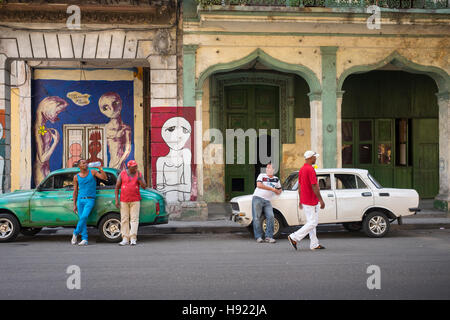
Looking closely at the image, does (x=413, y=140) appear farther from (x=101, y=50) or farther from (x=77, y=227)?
(x=77, y=227)

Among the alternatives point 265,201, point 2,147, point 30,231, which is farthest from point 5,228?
point 265,201


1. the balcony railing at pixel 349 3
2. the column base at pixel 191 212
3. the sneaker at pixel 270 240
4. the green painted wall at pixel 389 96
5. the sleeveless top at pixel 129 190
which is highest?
the balcony railing at pixel 349 3

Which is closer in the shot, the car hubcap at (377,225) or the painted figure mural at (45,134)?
the car hubcap at (377,225)

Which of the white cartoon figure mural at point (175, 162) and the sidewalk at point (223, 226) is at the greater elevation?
the white cartoon figure mural at point (175, 162)

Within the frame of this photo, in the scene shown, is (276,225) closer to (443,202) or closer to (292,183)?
(292,183)

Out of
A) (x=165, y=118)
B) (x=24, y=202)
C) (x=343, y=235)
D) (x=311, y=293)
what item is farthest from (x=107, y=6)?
(x=311, y=293)

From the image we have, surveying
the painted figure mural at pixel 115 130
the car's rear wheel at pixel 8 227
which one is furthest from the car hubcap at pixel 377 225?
the painted figure mural at pixel 115 130

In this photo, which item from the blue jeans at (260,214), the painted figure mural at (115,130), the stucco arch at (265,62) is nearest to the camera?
the blue jeans at (260,214)

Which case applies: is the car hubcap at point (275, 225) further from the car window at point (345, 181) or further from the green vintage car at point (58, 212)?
the green vintage car at point (58, 212)

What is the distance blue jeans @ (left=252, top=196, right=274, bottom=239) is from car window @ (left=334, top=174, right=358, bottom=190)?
1890 millimetres

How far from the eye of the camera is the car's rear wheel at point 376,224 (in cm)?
1073

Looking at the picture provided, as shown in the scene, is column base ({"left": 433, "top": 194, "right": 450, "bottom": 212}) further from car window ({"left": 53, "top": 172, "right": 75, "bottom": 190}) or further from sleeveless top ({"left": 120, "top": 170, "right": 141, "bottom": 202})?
car window ({"left": 53, "top": 172, "right": 75, "bottom": 190})

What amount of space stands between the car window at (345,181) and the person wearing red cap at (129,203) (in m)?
4.51
